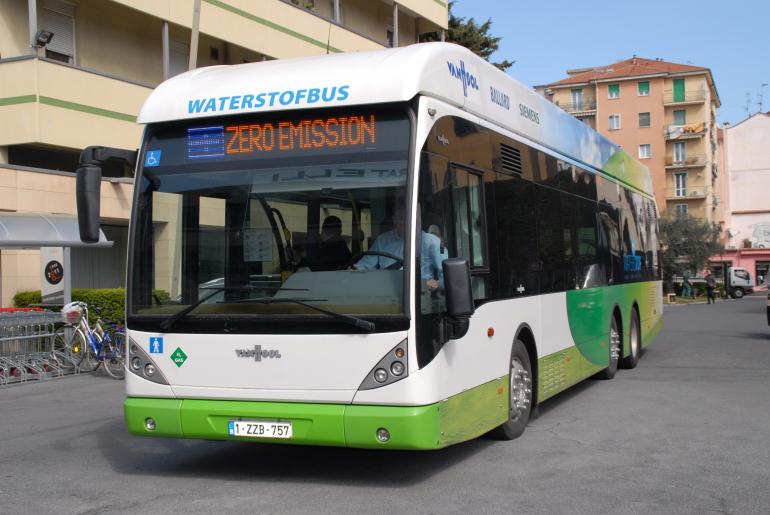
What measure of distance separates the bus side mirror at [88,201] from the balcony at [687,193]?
89.3 metres

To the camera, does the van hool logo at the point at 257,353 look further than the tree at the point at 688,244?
No

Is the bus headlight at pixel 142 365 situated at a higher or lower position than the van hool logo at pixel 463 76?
lower

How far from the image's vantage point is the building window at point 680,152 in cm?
9138

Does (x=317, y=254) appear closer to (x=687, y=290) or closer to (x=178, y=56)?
(x=178, y=56)

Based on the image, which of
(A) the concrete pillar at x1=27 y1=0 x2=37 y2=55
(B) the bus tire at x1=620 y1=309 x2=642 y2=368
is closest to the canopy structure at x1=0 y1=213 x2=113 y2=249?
(A) the concrete pillar at x1=27 y1=0 x2=37 y2=55

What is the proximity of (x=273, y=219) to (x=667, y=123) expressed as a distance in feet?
294

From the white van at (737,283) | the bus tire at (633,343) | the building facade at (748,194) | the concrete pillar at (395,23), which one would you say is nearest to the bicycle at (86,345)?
the bus tire at (633,343)

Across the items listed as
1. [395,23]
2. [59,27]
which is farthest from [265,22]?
[59,27]

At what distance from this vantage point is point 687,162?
91.0 m

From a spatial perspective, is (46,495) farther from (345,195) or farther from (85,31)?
(85,31)

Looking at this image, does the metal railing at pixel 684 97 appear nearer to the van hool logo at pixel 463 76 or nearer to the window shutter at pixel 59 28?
the window shutter at pixel 59 28

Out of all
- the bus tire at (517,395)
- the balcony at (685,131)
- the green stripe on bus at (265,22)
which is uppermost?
the balcony at (685,131)

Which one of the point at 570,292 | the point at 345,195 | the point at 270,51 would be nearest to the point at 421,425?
the point at 345,195

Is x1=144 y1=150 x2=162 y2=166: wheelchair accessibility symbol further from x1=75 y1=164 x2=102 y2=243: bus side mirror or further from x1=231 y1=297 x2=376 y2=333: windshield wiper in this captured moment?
x1=231 y1=297 x2=376 y2=333: windshield wiper
